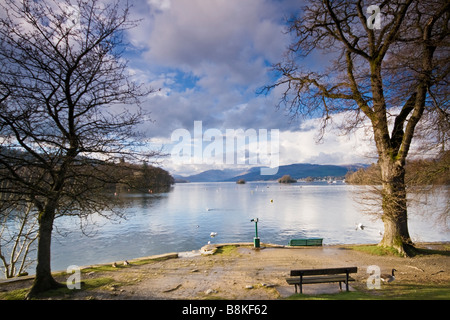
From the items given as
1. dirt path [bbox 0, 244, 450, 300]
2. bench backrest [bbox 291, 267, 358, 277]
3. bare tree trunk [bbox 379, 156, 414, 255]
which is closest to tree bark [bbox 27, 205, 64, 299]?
dirt path [bbox 0, 244, 450, 300]

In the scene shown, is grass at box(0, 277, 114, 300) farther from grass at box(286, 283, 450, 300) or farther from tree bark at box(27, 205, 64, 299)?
grass at box(286, 283, 450, 300)

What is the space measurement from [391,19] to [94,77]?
13.8m

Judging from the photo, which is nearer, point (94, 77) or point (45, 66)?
point (45, 66)

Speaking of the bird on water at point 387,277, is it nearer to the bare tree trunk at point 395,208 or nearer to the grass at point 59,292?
the bare tree trunk at point 395,208

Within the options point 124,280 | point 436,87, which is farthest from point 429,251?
point 124,280

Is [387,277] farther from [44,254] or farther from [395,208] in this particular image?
[44,254]

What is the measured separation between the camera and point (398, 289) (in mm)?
7258

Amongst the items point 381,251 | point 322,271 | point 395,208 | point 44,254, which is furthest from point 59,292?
point 395,208

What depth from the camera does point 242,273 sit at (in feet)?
31.1

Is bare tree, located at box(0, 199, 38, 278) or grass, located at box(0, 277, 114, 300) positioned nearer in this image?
grass, located at box(0, 277, 114, 300)

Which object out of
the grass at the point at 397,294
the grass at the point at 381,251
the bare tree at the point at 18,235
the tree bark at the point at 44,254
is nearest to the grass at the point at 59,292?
the tree bark at the point at 44,254

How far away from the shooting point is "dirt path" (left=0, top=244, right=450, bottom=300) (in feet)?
24.9

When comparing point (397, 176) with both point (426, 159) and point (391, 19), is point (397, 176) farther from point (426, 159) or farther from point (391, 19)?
point (391, 19)

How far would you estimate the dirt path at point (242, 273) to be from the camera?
7590 mm
